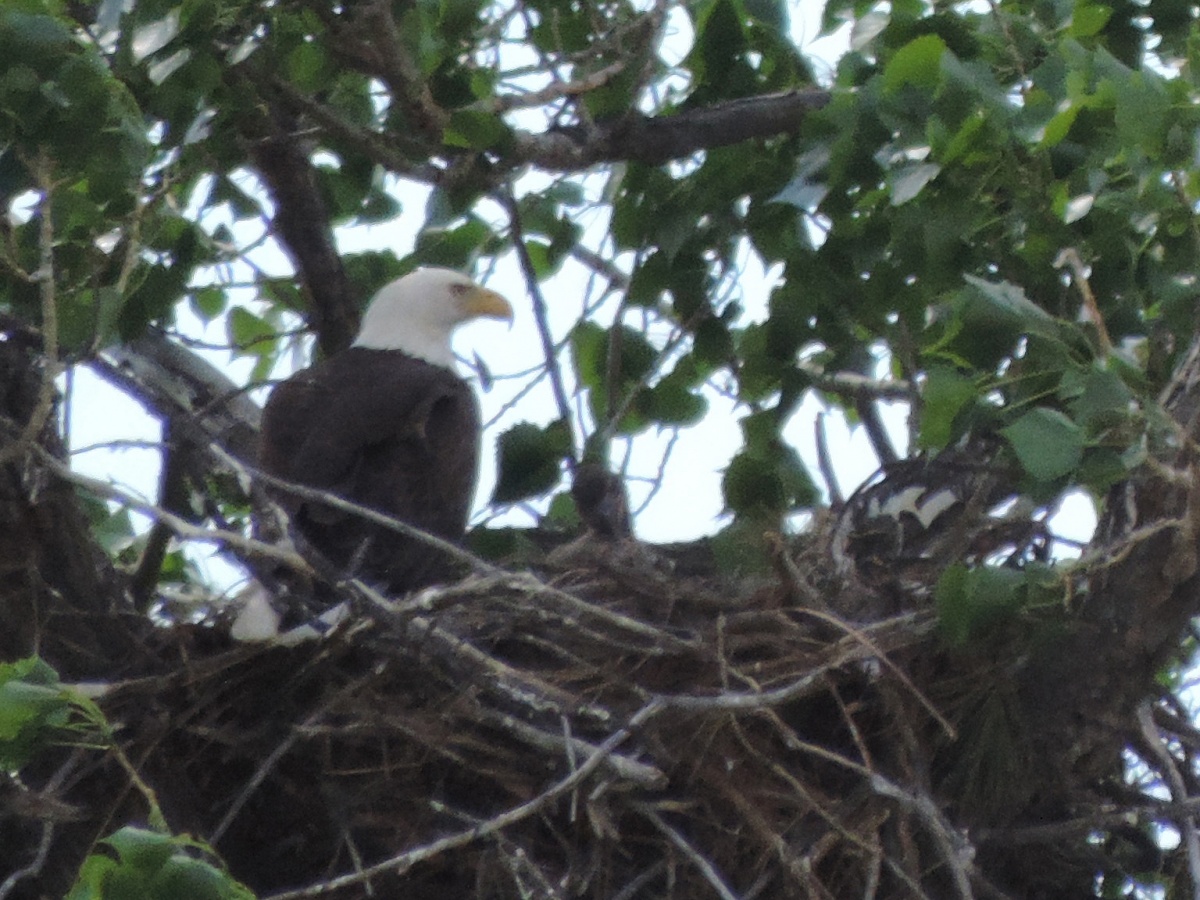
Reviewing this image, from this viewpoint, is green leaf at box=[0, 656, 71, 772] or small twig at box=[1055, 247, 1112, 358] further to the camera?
small twig at box=[1055, 247, 1112, 358]

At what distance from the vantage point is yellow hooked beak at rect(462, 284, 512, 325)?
533cm

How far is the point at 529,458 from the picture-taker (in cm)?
424

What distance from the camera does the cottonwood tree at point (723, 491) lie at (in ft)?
9.95

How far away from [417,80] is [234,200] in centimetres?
82

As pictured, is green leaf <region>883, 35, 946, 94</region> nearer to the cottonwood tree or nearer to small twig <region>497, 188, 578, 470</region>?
the cottonwood tree

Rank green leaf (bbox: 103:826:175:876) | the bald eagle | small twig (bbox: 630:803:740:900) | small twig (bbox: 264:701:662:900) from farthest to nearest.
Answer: the bald eagle, small twig (bbox: 630:803:740:900), small twig (bbox: 264:701:662:900), green leaf (bbox: 103:826:175:876)

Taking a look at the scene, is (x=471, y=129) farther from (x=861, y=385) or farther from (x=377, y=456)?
(x=861, y=385)

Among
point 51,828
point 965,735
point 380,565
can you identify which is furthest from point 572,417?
point 51,828

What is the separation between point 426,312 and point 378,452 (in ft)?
2.91

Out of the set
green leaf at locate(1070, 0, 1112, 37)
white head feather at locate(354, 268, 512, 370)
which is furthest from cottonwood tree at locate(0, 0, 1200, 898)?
white head feather at locate(354, 268, 512, 370)

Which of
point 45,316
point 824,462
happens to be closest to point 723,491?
point 824,462

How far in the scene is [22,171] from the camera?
3.01 meters

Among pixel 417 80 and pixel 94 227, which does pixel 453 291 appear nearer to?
pixel 417 80

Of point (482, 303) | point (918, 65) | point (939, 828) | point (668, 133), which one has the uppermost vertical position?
point (482, 303)
